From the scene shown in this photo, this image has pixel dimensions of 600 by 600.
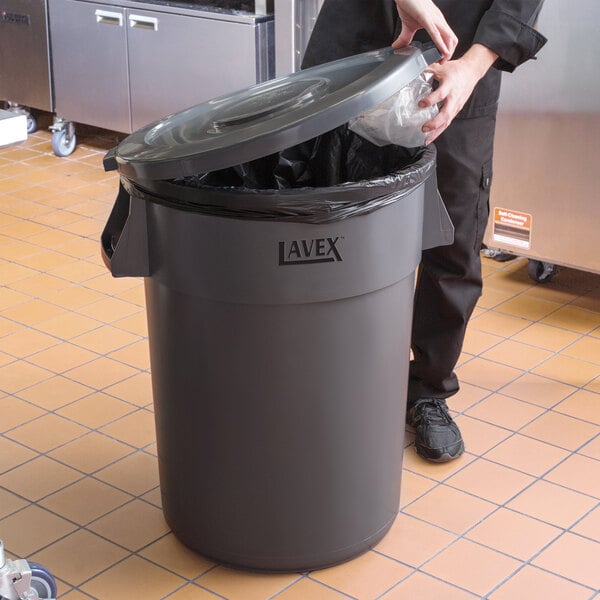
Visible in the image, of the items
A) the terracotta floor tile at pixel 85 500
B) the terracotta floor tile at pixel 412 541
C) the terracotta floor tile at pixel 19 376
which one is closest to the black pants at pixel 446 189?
the terracotta floor tile at pixel 412 541

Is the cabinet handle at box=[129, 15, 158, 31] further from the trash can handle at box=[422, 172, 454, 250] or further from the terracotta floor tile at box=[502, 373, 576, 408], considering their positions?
the trash can handle at box=[422, 172, 454, 250]

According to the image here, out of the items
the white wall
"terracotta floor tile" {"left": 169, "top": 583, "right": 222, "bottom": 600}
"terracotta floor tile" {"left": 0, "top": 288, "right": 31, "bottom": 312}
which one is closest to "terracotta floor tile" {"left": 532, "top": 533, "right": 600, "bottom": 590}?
"terracotta floor tile" {"left": 169, "top": 583, "right": 222, "bottom": 600}

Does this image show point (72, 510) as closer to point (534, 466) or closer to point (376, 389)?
point (376, 389)

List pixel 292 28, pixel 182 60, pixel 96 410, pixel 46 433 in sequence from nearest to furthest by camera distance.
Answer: pixel 46 433, pixel 96 410, pixel 292 28, pixel 182 60

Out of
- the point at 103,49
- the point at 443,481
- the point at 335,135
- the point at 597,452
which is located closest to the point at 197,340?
the point at 335,135

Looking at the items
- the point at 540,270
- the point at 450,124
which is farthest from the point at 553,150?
the point at 450,124

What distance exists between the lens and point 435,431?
7.70ft

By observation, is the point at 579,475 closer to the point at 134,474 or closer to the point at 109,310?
the point at 134,474

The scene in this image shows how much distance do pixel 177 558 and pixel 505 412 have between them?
3.05 ft

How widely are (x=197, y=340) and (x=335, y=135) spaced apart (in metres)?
0.48

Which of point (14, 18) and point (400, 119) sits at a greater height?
point (400, 119)

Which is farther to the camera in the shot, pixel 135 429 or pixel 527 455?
pixel 135 429

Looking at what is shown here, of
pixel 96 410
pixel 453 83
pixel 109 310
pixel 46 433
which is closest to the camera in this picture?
pixel 453 83

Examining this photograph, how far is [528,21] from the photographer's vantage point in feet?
6.77
